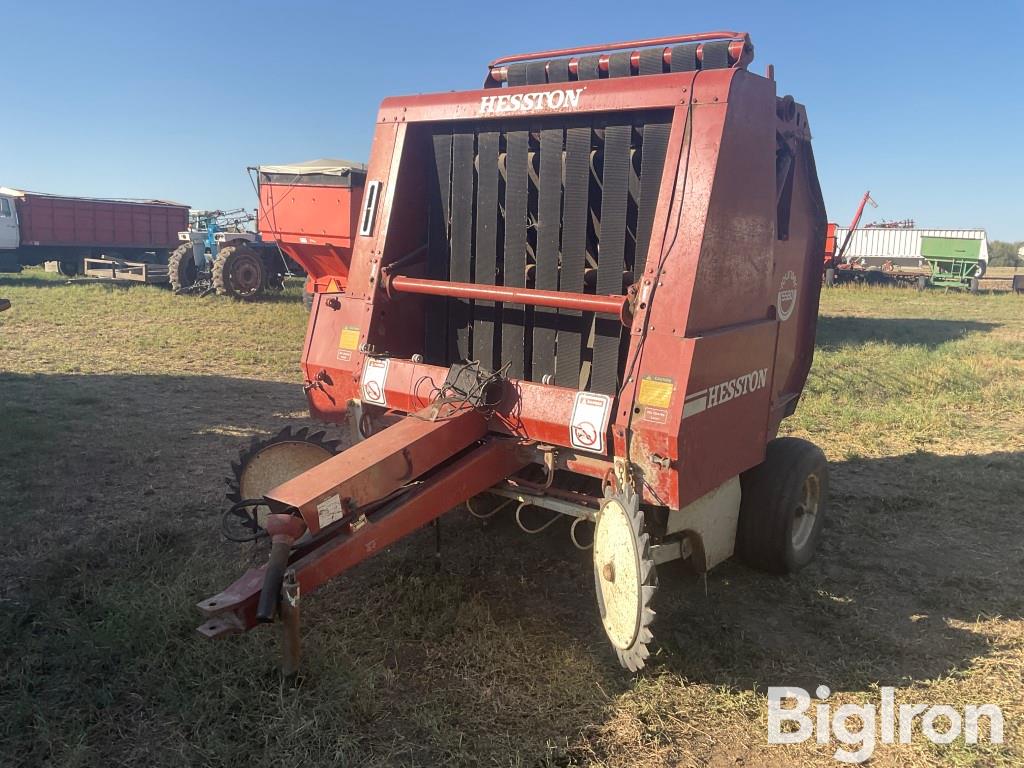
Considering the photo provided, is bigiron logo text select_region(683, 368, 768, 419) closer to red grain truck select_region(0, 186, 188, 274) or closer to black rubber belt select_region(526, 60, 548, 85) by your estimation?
black rubber belt select_region(526, 60, 548, 85)

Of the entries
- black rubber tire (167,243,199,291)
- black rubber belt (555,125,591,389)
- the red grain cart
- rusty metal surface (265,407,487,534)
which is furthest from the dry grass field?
black rubber tire (167,243,199,291)

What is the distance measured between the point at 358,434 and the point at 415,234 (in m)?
1.11

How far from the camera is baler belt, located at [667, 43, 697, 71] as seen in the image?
3.52 meters

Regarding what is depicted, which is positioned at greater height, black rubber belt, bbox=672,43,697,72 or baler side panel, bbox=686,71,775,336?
black rubber belt, bbox=672,43,697,72

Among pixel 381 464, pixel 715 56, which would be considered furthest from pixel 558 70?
pixel 381 464

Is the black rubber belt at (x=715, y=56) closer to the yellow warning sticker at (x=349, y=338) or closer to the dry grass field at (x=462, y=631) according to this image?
the yellow warning sticker at (x=349, y=338)

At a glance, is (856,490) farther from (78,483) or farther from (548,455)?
(78,483)

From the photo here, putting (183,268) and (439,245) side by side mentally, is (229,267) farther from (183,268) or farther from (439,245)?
(439,245)

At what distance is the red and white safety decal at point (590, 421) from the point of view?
3.11 m

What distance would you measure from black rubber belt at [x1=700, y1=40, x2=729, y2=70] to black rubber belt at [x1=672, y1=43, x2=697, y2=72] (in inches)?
1.6

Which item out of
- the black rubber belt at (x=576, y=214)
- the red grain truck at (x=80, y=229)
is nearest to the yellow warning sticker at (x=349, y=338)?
the black rubber belt at (x=576, y=214)

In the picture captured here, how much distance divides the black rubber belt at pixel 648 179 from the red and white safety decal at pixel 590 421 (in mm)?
604

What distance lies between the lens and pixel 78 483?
492 cm

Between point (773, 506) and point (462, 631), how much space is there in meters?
1.67
